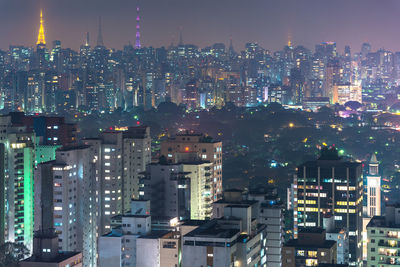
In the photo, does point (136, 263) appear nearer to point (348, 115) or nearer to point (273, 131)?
point (273, 131)

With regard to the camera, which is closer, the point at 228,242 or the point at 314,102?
the point at 228,242

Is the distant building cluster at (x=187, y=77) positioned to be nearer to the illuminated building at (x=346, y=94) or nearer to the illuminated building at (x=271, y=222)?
the illuminated building at (x=346, y=94)

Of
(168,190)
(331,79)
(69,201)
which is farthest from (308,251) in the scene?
(331,79)

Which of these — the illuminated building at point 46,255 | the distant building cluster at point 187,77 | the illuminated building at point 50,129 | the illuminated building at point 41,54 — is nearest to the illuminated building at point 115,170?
the illuminated building at point 50,129

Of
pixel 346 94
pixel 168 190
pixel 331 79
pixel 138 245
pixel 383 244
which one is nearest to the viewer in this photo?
pixel 138 245

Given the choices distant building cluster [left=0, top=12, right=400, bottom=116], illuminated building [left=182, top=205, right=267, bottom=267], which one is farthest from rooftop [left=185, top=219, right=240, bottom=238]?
distant building cluster [left=0, top=12, right=400, bottom=116]

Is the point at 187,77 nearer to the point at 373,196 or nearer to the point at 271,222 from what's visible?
the point at 373,196

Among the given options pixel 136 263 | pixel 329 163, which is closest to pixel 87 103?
pixel 329 163

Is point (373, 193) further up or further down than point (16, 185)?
further down
